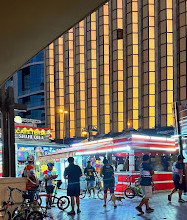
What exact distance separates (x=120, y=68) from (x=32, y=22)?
197ft

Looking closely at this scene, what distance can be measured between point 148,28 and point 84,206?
45.5 metres

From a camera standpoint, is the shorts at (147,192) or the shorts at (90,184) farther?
the shorts at (90,184)

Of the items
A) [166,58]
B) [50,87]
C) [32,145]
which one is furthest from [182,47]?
[50,87]

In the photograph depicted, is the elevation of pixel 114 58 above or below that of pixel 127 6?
Answer: below

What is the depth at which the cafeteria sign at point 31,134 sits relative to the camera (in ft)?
122

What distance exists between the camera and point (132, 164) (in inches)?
859

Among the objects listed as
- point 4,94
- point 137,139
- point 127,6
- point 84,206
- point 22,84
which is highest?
point 127,6

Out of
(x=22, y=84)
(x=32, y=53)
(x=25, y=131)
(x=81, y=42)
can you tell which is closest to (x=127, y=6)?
(x=81, y=42)

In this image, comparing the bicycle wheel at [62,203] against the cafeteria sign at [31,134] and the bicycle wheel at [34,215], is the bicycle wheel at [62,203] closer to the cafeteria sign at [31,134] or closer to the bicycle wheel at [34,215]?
the bicycle wheel at [34,215]

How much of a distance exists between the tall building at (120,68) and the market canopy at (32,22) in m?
48.3

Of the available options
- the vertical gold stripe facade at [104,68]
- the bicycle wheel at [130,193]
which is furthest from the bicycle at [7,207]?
the vertical gold stripe facade at [104,68]

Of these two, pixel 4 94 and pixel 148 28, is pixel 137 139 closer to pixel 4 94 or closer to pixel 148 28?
pixel 4 94

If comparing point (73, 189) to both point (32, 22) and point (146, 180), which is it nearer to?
point (146, 180)

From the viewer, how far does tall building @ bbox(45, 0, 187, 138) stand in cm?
5612
